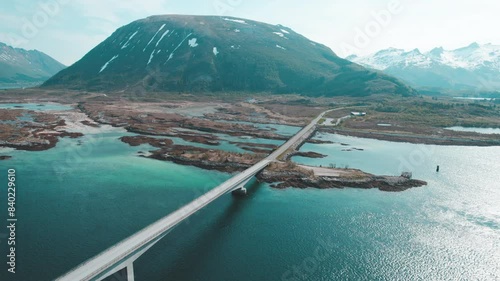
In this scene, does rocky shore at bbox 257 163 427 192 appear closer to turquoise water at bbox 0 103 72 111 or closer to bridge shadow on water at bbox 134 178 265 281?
bridge shadow on water at bbox 134 178 265 281

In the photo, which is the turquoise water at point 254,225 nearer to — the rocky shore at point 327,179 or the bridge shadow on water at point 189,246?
the bridge shadow on water at point 189,246

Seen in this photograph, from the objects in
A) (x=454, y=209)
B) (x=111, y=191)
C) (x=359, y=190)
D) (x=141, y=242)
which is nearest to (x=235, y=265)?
(x=141, y=242)

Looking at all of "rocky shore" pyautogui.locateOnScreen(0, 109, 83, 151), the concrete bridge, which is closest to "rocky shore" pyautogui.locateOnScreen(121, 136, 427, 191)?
the concrete bridge

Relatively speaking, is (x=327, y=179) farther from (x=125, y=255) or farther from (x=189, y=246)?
(x=125, y=255)

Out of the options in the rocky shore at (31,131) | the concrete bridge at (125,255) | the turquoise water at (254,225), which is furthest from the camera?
the rocky shore at (31,131)

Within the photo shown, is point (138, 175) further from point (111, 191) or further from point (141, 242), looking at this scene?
point (141, 242)

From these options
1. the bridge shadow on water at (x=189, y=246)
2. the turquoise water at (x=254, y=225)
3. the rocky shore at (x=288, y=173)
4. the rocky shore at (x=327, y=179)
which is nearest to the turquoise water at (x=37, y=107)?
the turquoise water at (x=254, y=225)

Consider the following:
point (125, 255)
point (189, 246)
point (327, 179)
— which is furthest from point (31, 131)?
point (327, 179)
